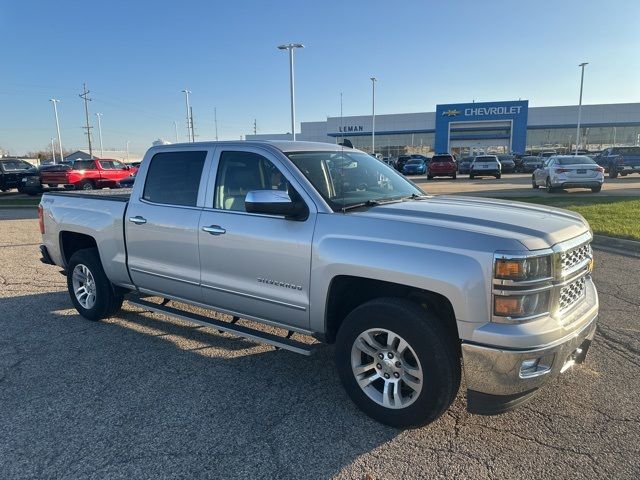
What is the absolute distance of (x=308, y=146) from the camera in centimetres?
426

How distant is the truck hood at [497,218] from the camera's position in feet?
9.56

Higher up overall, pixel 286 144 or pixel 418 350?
pixel 286 144

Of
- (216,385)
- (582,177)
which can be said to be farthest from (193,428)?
(582,177)

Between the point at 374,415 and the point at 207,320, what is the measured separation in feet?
5.95

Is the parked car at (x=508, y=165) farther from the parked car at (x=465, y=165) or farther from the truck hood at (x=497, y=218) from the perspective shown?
the truck hood at (x=497, y=218)

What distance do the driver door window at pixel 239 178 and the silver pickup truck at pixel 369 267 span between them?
0.5 inches

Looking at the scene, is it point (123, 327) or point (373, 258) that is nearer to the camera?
point (373, 258)

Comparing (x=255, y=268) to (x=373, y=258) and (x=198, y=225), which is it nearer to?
(x=198, y=225)

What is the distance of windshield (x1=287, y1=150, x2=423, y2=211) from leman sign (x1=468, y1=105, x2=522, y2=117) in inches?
2271

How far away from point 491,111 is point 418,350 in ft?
196

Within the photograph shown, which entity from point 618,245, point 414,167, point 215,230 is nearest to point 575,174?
point 618,245

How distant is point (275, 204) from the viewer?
3424 mm

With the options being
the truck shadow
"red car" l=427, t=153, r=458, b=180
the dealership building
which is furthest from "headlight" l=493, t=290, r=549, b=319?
the dealership building

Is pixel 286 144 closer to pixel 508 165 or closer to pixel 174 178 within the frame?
pixel 174 178
